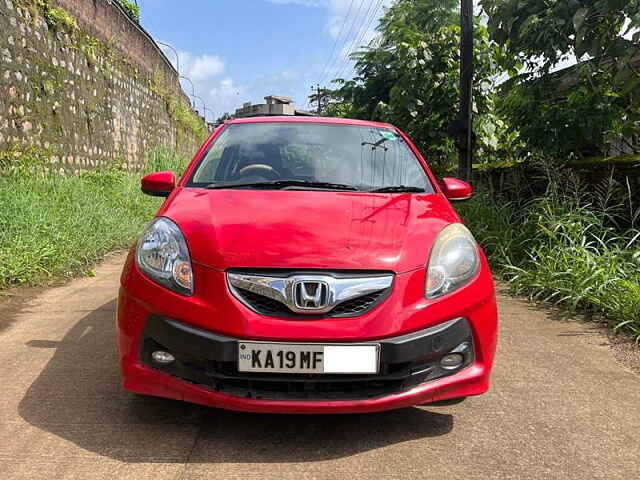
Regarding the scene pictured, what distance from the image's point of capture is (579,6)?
5523 millimetres

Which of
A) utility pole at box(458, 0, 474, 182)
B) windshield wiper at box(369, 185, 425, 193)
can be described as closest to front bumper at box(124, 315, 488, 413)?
windshield wiper at box(369, 185, 425, 193)

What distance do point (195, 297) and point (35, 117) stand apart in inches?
263

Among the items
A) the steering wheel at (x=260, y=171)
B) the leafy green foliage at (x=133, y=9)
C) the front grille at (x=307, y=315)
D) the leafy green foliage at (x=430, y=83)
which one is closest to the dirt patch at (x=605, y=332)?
the front grille at (x=307, y=315)

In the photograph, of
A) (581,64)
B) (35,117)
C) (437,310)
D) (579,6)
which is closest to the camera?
(437,310)

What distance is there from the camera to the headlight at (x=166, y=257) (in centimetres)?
236

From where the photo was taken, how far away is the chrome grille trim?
223 cm

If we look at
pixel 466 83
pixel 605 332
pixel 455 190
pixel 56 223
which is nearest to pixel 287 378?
pixel 455 190

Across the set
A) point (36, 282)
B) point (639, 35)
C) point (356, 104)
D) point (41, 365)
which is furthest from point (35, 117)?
point (356, 104)

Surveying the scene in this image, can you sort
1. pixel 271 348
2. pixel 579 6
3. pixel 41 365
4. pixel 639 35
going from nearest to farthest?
pixel 271 348
pixel 41 365
pixel 639 35
pixel 579 6

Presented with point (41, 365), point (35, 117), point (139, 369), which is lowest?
point (41, 365)

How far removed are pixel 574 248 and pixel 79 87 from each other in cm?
786

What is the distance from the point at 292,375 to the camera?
2.20m

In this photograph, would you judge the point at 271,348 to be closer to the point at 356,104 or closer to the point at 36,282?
the point at 36,282

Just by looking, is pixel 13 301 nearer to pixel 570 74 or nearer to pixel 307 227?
pixel 307 227
